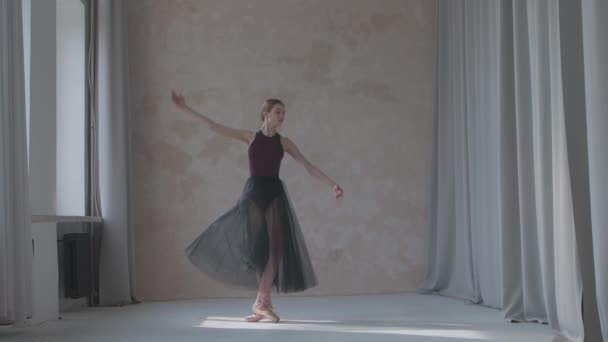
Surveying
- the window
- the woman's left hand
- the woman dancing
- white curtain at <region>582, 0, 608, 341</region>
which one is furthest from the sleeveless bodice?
white curtain at <region>582, 0, 608, 341</region>

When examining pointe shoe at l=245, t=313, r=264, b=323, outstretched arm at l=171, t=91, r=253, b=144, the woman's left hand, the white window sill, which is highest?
outstretched arm at l=171, t=91, r=253, b=144

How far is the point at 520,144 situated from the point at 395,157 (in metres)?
2.36

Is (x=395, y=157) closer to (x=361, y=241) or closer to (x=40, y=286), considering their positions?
(x=361, y=241)

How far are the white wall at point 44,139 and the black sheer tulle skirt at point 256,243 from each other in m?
0.92

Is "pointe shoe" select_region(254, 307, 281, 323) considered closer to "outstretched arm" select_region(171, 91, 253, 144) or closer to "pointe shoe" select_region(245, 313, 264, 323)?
"pointe shoe" select_region(245, 313, 264, 323)

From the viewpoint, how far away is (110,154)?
5.41m

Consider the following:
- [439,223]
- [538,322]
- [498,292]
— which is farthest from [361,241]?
[538,322]

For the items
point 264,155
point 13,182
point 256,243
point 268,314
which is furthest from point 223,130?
point 13,182

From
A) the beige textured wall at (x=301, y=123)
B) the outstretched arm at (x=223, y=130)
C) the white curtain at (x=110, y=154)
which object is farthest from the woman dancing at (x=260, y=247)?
the beige textured wall at (x=301, y=123)

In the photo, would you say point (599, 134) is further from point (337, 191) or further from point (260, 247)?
point (260, 247)

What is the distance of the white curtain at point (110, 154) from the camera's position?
5367 mm

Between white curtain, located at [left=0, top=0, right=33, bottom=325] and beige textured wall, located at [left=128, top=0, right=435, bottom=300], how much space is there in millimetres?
2330

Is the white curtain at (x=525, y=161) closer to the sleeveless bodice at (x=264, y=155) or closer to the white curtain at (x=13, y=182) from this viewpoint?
the sleeveless bodice at (x=264, y=155)

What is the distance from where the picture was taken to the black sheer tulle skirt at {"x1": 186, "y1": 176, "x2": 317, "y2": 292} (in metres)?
4.12
